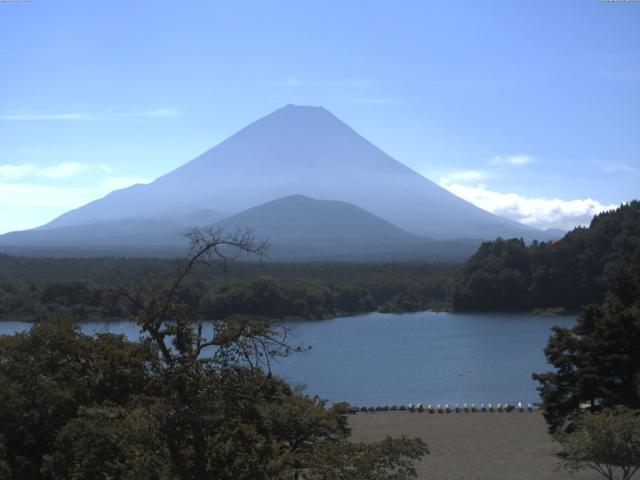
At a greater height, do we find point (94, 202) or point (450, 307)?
point (94, 202)

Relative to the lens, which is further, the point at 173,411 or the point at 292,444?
the point at 292,444

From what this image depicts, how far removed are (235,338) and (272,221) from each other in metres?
111

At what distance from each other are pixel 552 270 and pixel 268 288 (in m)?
13.5

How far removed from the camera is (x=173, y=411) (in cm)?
468

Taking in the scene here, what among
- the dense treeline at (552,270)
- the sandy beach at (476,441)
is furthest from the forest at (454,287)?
the sandy beach at (476,441)

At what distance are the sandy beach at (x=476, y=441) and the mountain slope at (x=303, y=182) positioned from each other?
11953 centimetres

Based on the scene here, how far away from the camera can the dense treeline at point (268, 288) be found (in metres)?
34.4

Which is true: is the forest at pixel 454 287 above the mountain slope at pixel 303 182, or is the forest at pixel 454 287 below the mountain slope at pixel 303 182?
below

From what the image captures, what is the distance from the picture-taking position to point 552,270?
40281mm

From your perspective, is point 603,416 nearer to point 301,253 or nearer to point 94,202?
point 301,253

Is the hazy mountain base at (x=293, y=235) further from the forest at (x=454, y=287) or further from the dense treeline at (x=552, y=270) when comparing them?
the dense treeline at (x=552, y=270)

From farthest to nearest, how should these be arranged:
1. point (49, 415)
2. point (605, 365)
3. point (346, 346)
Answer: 1. point (346, 346)
2. point (605, 365)
3. point (49, 415)

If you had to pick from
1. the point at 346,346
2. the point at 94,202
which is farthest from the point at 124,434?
the point at 94,202

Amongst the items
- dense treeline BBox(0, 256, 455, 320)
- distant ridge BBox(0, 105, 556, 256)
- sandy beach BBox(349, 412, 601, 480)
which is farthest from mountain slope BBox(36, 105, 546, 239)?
sandy beach BBox(349, 412, 601, 480)
